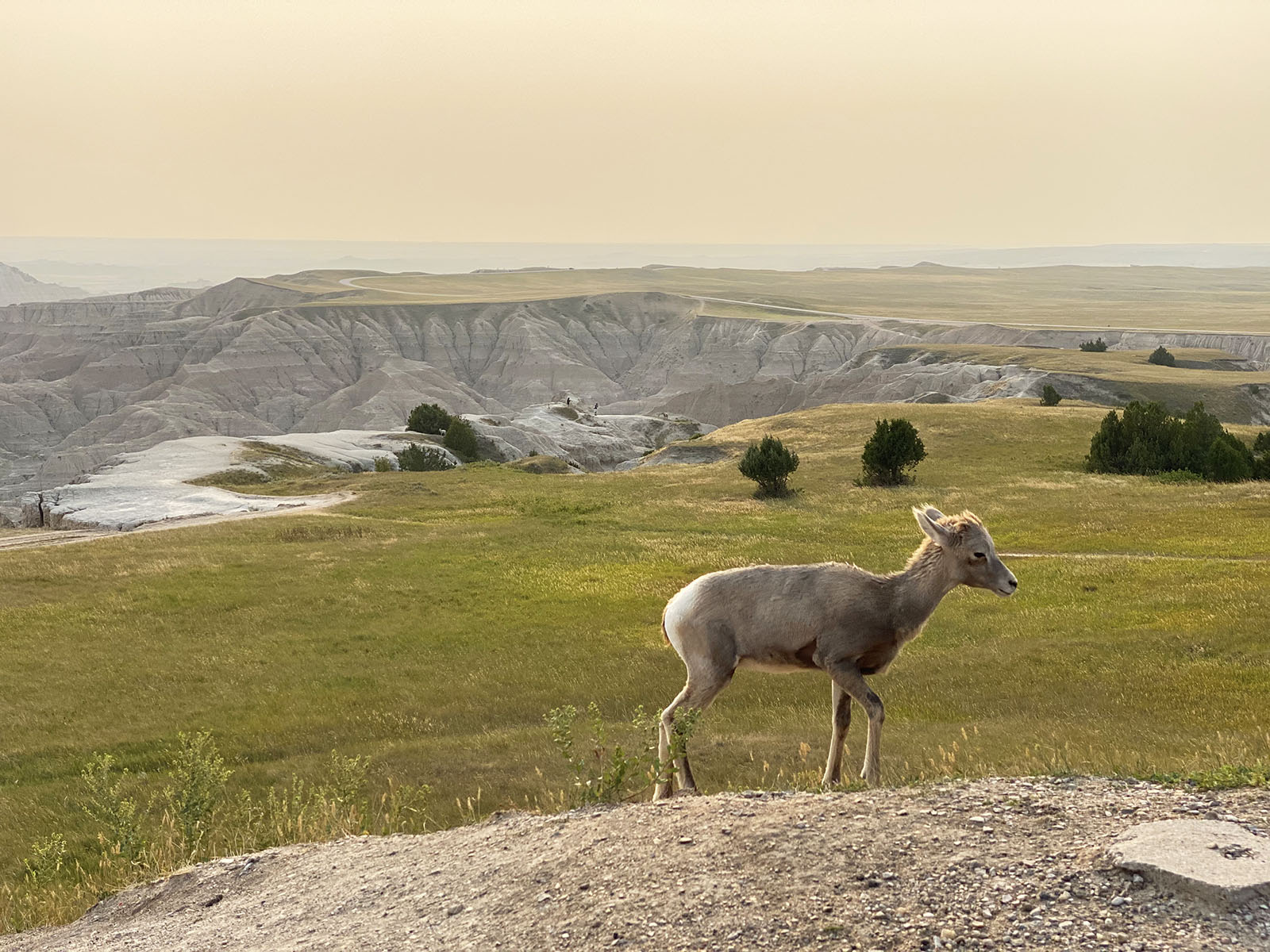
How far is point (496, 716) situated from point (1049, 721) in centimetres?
1071

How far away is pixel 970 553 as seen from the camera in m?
12.4

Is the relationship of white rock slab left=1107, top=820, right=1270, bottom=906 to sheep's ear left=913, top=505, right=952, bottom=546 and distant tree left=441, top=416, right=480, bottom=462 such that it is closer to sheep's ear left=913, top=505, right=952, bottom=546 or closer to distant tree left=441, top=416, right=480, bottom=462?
sheep's ear left=913, top=505, right=952, bottom=546

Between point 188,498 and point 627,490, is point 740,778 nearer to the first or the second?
point 627,490

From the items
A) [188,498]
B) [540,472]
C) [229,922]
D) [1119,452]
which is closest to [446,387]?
[540,472]

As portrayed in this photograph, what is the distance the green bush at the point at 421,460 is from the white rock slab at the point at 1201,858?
72.3m

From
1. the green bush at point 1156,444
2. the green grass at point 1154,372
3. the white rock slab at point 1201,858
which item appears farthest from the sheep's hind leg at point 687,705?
the green grass at point 1154,372

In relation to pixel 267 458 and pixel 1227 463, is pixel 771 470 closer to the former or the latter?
pixel 1227 463

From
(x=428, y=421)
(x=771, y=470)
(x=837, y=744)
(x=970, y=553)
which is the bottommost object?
(x=428, y=421)

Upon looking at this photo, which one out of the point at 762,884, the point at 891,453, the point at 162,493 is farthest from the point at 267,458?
the point at 762,884

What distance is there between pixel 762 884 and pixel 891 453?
4807 cm

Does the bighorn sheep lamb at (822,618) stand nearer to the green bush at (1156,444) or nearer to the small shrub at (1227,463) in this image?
the small shrub at (1227,463)

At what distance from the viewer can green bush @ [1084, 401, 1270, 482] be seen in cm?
5391

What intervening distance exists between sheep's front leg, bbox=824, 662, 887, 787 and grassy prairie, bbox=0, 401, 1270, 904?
1032 millimetres

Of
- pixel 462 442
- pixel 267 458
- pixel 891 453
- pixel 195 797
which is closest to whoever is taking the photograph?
pixel 195 797
